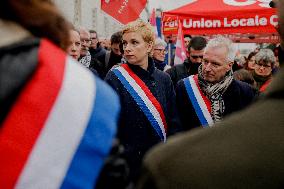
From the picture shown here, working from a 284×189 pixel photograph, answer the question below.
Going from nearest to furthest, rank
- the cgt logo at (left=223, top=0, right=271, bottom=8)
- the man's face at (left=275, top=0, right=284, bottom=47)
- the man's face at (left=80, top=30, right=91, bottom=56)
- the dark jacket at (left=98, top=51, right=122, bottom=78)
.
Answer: the man's face at (left=275, top=0, right=284, bottom=47)
the man's face at (left=80, top=30, right=91, bottom=56)
the dark jacket at (left=98, top=51, right=122, bottom=78)
the cgt logo at (left=223, top=0, right=271, bottom=8)

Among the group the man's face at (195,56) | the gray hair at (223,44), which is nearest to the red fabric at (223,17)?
the man's face at (195,56)

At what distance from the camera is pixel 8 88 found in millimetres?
1179

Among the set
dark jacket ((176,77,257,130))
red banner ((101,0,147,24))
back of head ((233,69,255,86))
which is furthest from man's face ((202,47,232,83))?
red banner ((101,0,147,24))

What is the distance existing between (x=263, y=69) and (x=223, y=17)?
10.5 feet

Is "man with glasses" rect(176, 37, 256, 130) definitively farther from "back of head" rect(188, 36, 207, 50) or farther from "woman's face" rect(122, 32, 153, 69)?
"back of head" rect(188, 36, 207, 50)

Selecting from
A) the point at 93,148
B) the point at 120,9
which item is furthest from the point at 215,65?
the point at 120,9

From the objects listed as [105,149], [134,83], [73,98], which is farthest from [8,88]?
[134,83]

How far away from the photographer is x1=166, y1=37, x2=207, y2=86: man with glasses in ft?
19.8

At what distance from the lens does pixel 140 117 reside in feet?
12.5

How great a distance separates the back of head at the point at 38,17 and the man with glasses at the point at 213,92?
2.63m

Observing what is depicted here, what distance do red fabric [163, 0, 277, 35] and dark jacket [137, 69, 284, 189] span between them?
7643mm

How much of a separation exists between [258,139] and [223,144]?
7 centimetres

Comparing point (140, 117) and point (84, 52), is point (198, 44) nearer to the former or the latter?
point (84, 52)

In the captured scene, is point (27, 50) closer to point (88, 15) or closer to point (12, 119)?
point (12, 119)
